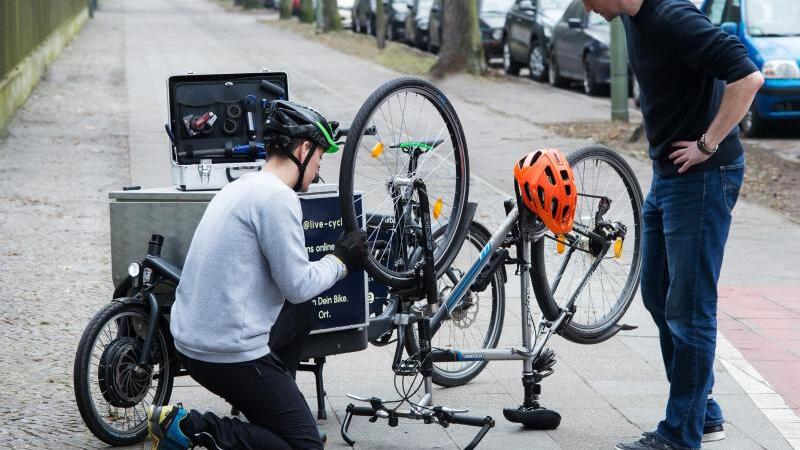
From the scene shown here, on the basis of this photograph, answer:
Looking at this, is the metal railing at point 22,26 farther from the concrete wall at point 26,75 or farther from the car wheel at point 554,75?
the car wheel at point 554,75

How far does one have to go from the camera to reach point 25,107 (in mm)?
17641

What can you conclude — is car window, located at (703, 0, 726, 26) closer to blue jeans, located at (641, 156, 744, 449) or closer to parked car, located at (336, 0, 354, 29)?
blue jeans, located at (641, 156, 744, 449)

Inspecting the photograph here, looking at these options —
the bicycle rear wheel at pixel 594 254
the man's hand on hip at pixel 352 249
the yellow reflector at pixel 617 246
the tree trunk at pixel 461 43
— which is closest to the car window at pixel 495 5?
the tree trunk at pixel 461 43

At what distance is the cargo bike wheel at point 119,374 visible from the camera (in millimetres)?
5016

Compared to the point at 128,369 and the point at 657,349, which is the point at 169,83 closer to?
the point at 128,369

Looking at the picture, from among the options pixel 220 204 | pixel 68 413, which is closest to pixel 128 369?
pixel 68 413

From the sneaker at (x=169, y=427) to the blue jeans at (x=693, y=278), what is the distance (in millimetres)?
1897

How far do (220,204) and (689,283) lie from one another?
5.99 ft

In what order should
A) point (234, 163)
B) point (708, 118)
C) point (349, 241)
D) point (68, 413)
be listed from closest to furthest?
point (349, 241) < point (708, 118) < point (68, 413) < point (234, 163)

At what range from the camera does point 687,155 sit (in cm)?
499

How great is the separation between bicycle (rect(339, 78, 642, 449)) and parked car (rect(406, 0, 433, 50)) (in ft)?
84.9

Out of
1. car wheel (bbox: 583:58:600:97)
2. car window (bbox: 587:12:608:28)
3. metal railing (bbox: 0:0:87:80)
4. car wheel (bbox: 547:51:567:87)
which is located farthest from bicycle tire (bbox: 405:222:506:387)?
car wheel (bbox: 547:51:567:87)

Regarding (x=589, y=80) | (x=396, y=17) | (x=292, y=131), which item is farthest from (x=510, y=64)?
(x=292, y=131)

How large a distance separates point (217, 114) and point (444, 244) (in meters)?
1.31
